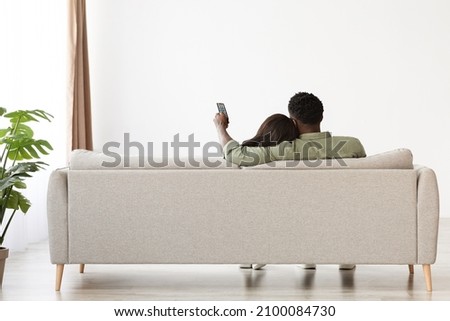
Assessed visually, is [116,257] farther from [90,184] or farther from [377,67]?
[377,67]

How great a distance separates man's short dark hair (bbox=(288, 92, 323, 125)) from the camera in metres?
3.96

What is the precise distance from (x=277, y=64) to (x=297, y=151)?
356 centimetres

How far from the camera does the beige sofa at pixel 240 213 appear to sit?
12.2ft

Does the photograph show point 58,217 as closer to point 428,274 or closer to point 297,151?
point 297,151

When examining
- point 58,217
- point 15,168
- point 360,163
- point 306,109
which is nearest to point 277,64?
point 306,109

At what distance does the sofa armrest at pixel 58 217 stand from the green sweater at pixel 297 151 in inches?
30.6

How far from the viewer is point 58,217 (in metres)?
3.73

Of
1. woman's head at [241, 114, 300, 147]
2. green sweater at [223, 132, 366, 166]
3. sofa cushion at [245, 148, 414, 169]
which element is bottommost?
sofa cushion at [245, 148, 414, 169]

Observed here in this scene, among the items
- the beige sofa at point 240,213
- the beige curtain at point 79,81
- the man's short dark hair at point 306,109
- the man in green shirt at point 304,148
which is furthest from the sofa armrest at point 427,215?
the beige curtain at point 79,81

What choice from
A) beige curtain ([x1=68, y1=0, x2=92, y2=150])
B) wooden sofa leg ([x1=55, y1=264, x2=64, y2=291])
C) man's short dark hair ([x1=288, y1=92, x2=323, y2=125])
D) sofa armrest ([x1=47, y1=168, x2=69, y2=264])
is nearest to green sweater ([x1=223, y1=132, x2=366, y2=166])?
man's short dark hair ([x1=288, y1=92, x2=323, y2=125])

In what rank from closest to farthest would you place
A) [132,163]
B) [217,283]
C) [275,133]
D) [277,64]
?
[132,163] < [275,133] < [217,283] < [277,64]

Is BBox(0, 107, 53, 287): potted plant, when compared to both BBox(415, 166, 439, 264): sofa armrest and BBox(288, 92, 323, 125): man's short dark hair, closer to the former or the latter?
BBox(288, 92, 323, 125): man's short dark hair

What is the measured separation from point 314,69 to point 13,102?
9.57ft
